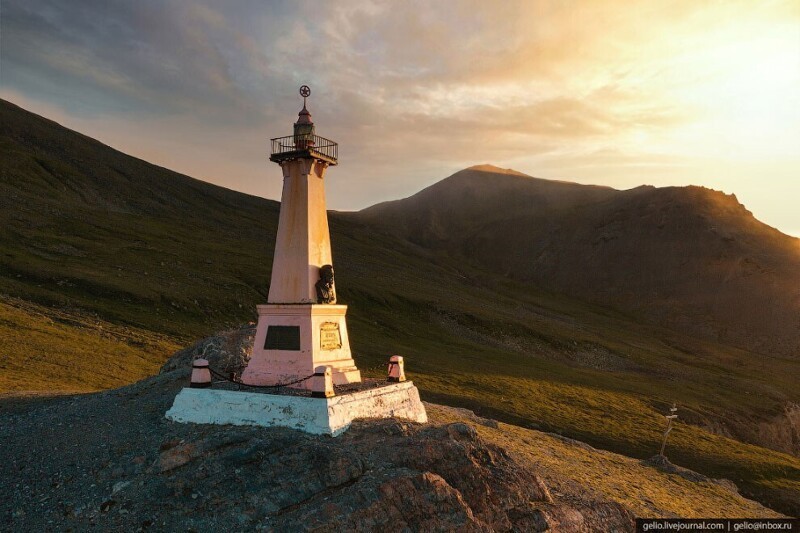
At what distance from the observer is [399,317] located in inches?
2584

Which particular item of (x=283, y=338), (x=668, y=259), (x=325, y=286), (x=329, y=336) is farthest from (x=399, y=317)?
(x=668, y=259)

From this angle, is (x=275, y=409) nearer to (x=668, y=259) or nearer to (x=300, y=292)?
(x=300, y=292)

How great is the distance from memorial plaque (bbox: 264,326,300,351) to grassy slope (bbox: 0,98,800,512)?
45.5ft

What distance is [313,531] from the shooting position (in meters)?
11.3

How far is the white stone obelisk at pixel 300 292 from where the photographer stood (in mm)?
17625

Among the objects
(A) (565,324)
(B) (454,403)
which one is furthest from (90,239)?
(A) (565,324)

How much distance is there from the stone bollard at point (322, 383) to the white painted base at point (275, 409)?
0.16 meters

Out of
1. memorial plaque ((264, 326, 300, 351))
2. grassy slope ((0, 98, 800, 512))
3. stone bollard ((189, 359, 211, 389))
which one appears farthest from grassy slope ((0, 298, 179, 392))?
memorial plaque ((264, 326, 300, 351))

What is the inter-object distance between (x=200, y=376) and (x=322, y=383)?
3.75 m

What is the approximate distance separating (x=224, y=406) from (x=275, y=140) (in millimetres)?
8435

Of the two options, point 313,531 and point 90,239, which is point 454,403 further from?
point 90,239

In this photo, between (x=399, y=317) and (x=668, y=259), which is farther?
(x=668, y=259)

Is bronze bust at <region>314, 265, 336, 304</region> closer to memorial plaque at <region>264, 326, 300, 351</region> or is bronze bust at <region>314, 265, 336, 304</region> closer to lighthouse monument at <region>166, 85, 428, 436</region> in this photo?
lighthouse monument at <region>166, 85, 428, 436</region>

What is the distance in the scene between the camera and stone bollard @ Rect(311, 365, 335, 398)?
49.0 ft
